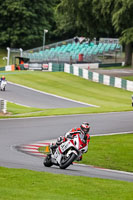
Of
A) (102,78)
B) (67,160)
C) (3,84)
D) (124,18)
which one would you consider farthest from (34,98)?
(67,160)

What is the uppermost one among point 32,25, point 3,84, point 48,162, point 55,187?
point 32,25

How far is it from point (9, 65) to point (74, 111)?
31952 millimetres

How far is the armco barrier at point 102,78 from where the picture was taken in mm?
47969

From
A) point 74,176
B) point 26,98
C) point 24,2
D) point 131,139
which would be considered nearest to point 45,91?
point 26,98

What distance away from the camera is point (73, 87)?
48000mm

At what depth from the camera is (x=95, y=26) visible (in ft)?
190

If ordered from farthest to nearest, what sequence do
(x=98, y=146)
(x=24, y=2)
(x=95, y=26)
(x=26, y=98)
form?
(x=24, y=2), (x=95, y=26), (x=26, y=98), (x=98, y=146)

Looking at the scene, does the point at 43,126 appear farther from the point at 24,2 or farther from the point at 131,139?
the point at 24,2

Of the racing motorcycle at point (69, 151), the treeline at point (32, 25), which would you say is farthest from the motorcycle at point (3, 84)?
the racing motorcycle at point (69, 151)

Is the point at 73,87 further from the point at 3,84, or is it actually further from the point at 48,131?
the point at 48,131

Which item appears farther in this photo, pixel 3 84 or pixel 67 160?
pixel 3 84

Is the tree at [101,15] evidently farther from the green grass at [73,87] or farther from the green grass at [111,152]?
the green grass at [111,152]

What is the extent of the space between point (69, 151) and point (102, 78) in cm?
3693

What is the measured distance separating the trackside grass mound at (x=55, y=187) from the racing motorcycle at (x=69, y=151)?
4.55 ft
